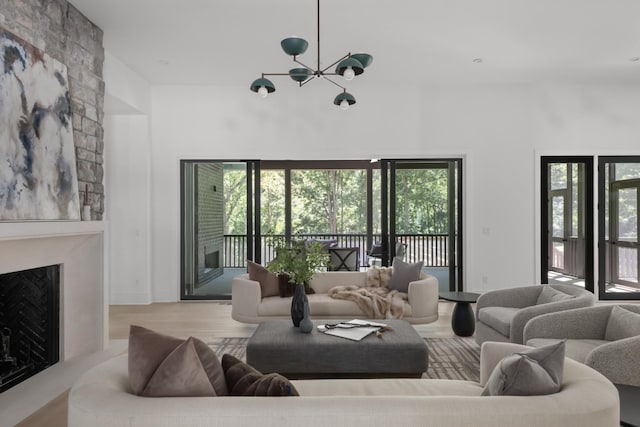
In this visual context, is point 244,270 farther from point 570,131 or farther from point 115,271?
point 570,131

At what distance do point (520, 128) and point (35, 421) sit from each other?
621 centimetres

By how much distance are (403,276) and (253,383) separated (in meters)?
3.38

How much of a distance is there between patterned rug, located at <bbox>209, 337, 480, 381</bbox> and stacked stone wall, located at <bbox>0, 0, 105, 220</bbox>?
179cm

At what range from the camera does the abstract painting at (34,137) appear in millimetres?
2967

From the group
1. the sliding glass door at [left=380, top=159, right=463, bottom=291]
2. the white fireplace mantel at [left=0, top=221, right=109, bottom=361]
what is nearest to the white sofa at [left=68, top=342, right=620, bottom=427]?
the white fireplace mantel at [left=0, top=221, right=109, bottom=361]

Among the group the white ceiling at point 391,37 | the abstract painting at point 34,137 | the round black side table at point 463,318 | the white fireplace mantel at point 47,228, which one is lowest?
the round black side table at point 463,318

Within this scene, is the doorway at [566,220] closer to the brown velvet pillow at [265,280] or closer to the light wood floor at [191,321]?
the light wood floor at [191,321]

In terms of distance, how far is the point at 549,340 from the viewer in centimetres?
287

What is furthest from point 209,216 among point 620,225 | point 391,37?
point 620,225

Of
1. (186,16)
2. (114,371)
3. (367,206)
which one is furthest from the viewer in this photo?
(367,206)

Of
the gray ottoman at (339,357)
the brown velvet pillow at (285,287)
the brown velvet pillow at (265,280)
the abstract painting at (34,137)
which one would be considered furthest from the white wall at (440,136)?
the gray ottoman at (339,357)

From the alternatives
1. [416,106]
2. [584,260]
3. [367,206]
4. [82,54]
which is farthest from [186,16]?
[584,260]

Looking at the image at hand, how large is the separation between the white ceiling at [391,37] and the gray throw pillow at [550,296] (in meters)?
2.49

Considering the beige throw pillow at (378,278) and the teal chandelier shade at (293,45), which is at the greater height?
the teal chandelier shade at (293,45)
